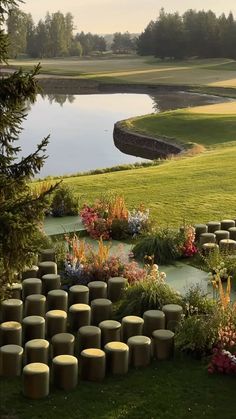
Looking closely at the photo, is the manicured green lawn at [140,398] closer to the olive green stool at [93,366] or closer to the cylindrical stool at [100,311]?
the olive green stool at [93,366]

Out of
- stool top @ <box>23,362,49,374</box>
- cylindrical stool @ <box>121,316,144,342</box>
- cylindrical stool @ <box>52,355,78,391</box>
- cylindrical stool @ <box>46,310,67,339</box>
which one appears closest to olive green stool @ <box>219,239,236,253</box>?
cylindrical stool @ <box>121,316,144,342</box>

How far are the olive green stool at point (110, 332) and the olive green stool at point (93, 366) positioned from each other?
0.57m

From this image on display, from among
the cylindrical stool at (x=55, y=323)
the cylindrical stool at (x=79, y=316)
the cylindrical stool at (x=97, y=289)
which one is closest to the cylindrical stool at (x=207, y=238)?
the cylindrical stool at (x=97, y=289)

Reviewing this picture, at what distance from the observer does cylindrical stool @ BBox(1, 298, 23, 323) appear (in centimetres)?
804

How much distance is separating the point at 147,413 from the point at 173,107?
2149 inches

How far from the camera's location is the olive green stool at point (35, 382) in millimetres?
6535

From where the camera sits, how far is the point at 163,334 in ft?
24.9

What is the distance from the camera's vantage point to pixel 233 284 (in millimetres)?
10008

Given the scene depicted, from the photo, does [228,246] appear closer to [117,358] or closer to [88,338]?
[88,338]

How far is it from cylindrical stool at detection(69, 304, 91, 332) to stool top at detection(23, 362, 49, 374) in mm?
1419

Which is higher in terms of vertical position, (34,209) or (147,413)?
(34,209)

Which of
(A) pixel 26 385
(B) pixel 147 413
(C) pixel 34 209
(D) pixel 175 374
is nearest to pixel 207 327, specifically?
(D) pixel 175 374

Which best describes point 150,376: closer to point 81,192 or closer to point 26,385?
point 26,385

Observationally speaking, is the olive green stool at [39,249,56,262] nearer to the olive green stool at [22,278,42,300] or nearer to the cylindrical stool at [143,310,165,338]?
the olive green stool at [22,278,42,300]
